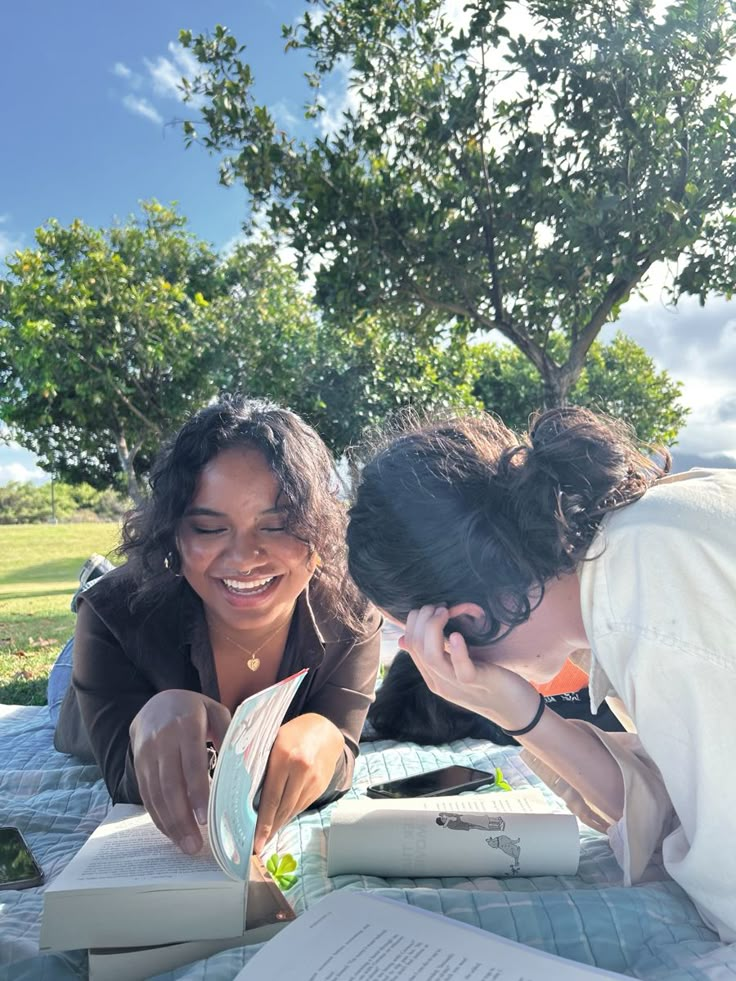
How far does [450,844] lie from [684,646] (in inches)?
26.0

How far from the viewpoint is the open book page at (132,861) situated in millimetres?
1229

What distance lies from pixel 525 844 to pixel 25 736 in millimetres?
2111

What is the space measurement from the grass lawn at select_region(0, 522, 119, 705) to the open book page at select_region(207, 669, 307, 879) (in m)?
1.21

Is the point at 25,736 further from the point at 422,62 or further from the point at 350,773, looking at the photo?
the point at 422,62

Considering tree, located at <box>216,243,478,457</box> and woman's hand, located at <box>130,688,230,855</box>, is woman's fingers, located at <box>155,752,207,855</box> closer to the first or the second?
woman's hand, located at <box>130,688,230,855</box>

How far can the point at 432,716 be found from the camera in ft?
8.81

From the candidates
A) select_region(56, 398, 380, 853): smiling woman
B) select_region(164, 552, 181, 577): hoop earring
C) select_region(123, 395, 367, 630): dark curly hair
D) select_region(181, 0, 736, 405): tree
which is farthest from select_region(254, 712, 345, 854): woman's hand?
select_region(181, 0, 736, 405): tree

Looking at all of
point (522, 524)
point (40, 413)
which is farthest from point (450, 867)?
point (40, 413)

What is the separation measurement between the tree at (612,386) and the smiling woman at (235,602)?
40.2ft

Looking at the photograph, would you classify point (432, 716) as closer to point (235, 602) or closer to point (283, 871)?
point (235, 602)

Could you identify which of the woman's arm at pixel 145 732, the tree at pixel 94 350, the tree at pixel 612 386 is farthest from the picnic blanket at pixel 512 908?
the tree at pixel 612 386

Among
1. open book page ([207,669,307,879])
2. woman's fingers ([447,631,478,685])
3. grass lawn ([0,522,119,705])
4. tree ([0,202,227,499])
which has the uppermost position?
tree ([0,202,227,499])

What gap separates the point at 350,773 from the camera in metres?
2.08

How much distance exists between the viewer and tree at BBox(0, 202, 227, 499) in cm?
898
